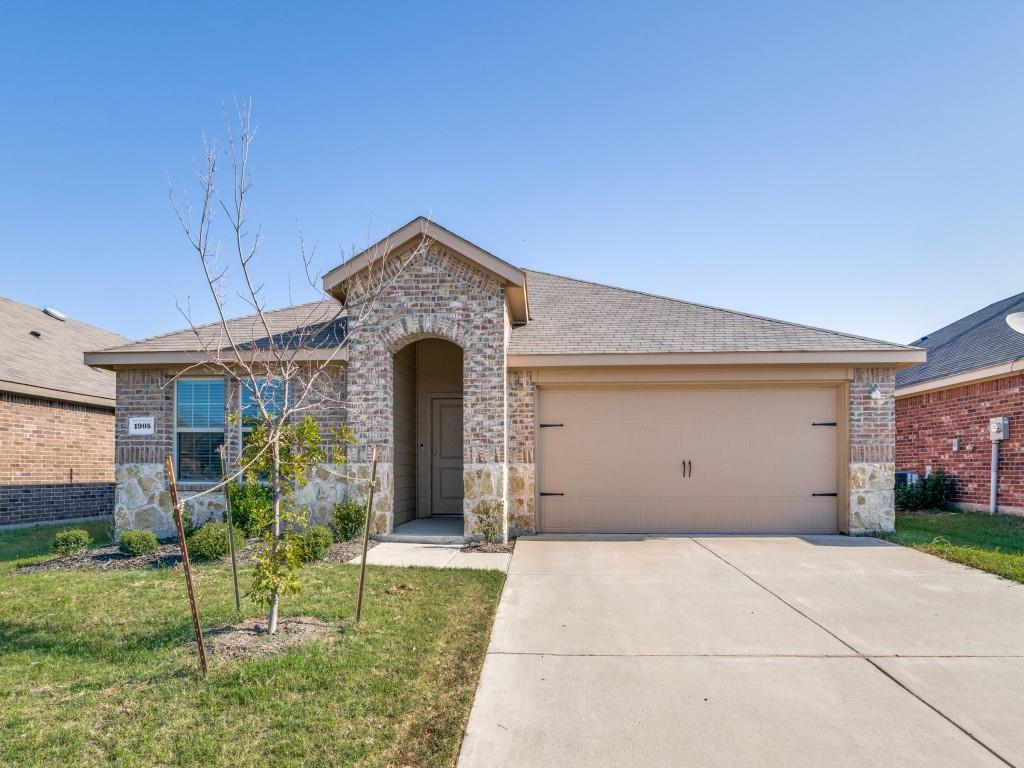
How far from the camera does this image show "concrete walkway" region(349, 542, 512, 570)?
7809 mm

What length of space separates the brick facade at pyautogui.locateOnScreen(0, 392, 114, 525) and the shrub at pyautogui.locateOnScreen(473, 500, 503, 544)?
975cm

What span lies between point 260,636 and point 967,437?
47.4 ft

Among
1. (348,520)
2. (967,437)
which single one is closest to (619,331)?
(348,520)

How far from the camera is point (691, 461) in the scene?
402 inches

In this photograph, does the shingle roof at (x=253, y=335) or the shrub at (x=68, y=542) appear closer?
the shrub at (x=68, y=542)

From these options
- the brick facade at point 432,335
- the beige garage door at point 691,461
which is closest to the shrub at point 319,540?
the brick facade at point 432,335

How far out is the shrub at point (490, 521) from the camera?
9047 millimetres

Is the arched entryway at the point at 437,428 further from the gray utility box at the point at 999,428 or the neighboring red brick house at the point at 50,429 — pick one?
the gray utility box at the point at 999,428

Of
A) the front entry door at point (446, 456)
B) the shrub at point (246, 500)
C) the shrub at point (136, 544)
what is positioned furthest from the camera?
the front entry door at point (446, 456)

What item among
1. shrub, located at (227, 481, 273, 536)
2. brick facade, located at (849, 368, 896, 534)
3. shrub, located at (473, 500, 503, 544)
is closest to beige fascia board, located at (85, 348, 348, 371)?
shrub, located at (227, 481, 273, 536)

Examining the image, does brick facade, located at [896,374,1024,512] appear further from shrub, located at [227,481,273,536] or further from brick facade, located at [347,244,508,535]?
shrub, located at [227,481,273,536]

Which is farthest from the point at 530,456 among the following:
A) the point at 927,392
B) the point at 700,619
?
the point at 927,392

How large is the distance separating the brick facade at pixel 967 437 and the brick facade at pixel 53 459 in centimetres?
1925

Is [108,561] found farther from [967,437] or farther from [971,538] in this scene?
[967,437]
